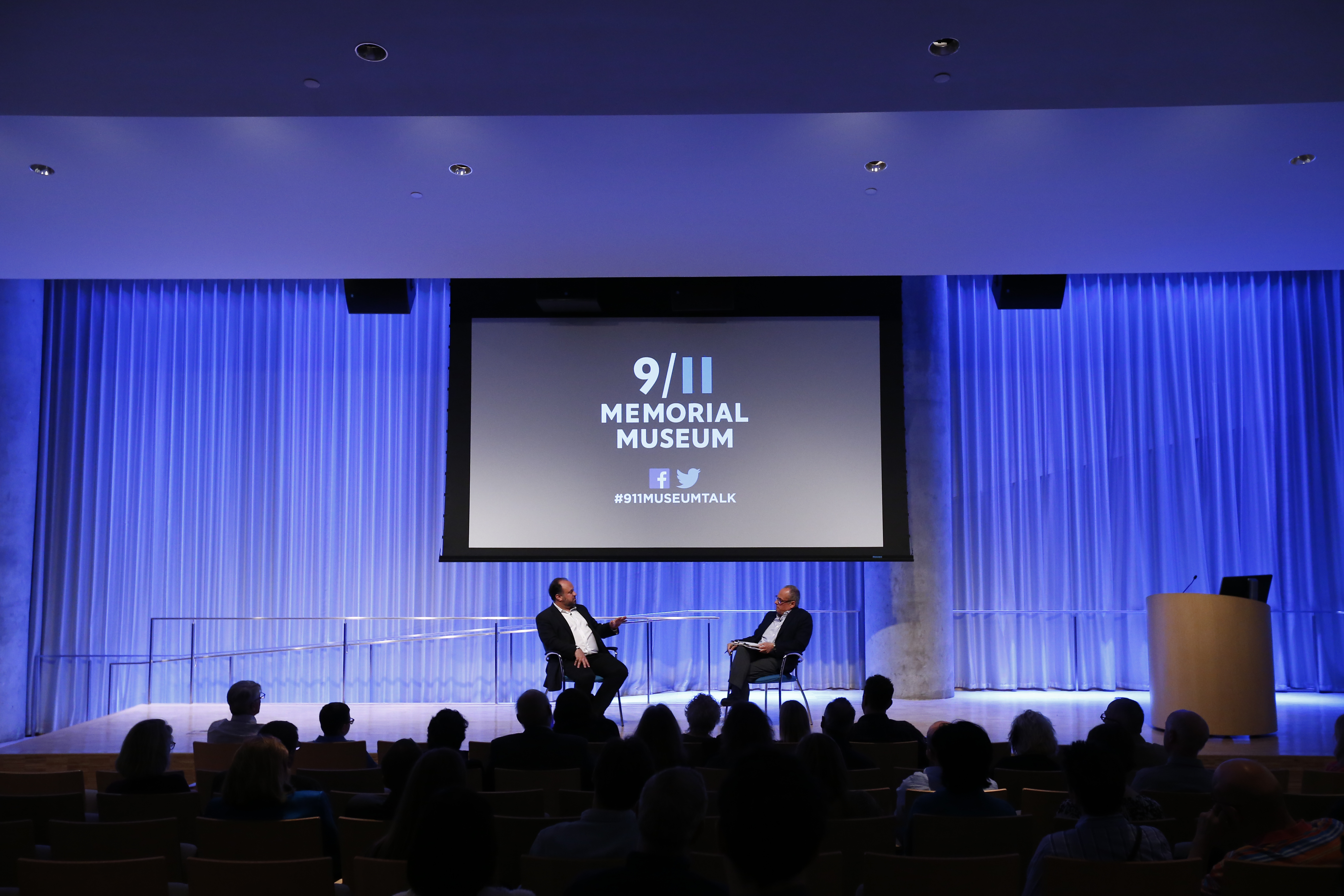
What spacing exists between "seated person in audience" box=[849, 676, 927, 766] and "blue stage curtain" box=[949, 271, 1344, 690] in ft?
18.6

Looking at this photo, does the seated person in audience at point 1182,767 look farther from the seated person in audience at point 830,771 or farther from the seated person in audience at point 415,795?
the seated person in audience at point 415,795

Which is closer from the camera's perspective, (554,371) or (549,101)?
(549,101)

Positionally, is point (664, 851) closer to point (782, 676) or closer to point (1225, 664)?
point (782, 676)

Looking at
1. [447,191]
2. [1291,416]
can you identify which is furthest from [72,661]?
[1291,416]

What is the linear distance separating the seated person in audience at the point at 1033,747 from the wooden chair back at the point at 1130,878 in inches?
64.6

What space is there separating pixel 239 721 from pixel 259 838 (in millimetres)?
2433

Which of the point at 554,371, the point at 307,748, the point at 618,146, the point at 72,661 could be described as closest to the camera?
the point at 307,748

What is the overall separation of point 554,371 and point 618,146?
320cm

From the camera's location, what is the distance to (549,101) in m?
5.21

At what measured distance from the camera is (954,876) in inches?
101

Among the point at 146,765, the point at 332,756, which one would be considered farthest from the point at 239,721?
the point at 146,765

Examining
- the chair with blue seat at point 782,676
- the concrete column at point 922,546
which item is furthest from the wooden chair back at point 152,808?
the concrete column at point 922,546

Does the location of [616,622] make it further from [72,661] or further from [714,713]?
[72,661]

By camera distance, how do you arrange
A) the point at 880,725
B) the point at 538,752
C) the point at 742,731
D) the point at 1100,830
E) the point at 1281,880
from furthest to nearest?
the point at 880,725, the point at 538,752, the point at 742,731, the point at 1100,830, the point at 1281,880
